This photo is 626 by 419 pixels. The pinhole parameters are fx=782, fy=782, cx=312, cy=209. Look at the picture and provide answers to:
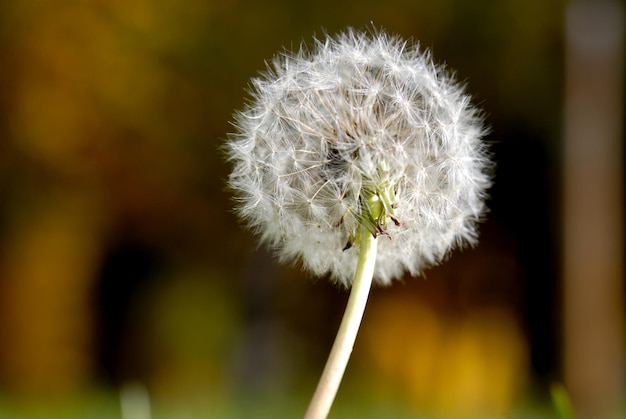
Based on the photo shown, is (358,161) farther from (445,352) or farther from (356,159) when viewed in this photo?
(445,352)

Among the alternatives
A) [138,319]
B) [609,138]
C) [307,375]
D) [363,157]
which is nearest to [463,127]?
[363,157]

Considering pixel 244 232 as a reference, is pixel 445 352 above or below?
below

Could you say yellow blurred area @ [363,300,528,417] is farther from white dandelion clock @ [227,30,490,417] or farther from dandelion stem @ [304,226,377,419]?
dandelion stem @ [304,226,377,419]

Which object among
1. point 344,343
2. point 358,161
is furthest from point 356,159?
point 344,343

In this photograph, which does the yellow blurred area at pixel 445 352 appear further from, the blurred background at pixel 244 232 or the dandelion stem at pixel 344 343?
the dandelion stem at pixel 344 343

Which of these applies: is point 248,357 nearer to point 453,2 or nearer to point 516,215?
point 516,215

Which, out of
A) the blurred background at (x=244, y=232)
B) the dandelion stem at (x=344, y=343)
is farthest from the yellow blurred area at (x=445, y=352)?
the dandelion stem at (x=344, y=343)
